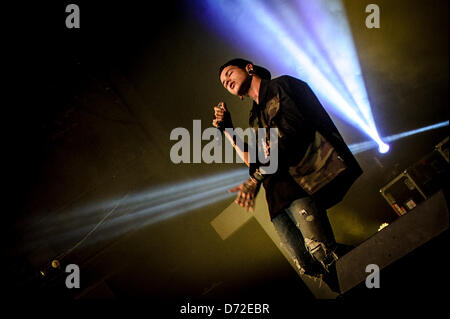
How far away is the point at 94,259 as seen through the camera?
533 cm

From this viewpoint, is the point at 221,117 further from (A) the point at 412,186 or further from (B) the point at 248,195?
(A) the point at 412,186

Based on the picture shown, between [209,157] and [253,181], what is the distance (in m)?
2.35

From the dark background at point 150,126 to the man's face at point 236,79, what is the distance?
97 cm

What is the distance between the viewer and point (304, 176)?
1752 millimetres

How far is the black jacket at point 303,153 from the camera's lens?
5.50 ft

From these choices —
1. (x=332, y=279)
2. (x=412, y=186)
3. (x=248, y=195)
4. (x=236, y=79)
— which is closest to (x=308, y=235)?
(x=332, y=279)

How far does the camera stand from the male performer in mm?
1661

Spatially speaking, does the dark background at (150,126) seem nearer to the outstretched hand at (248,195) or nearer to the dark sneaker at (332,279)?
the dark sneaker at (332,279)

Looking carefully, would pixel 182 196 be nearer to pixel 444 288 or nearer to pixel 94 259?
pixel 94 259

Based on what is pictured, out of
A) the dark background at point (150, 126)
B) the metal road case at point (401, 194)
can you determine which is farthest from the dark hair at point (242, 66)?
the metal road case at point (401, 194)

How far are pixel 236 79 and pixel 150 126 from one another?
112 inches

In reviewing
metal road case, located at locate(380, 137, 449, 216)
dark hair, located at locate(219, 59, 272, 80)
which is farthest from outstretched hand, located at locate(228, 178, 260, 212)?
metal road case, located at locate(380, 137, 449, 216)

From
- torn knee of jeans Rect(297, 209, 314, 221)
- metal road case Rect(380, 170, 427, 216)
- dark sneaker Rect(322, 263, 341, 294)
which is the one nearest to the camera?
dark sneaker Rect(322, 263, 341, 294)

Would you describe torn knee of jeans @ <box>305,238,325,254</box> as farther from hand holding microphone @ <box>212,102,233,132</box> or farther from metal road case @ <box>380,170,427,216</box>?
metal road case @ <box>380,170,427,216</box>
